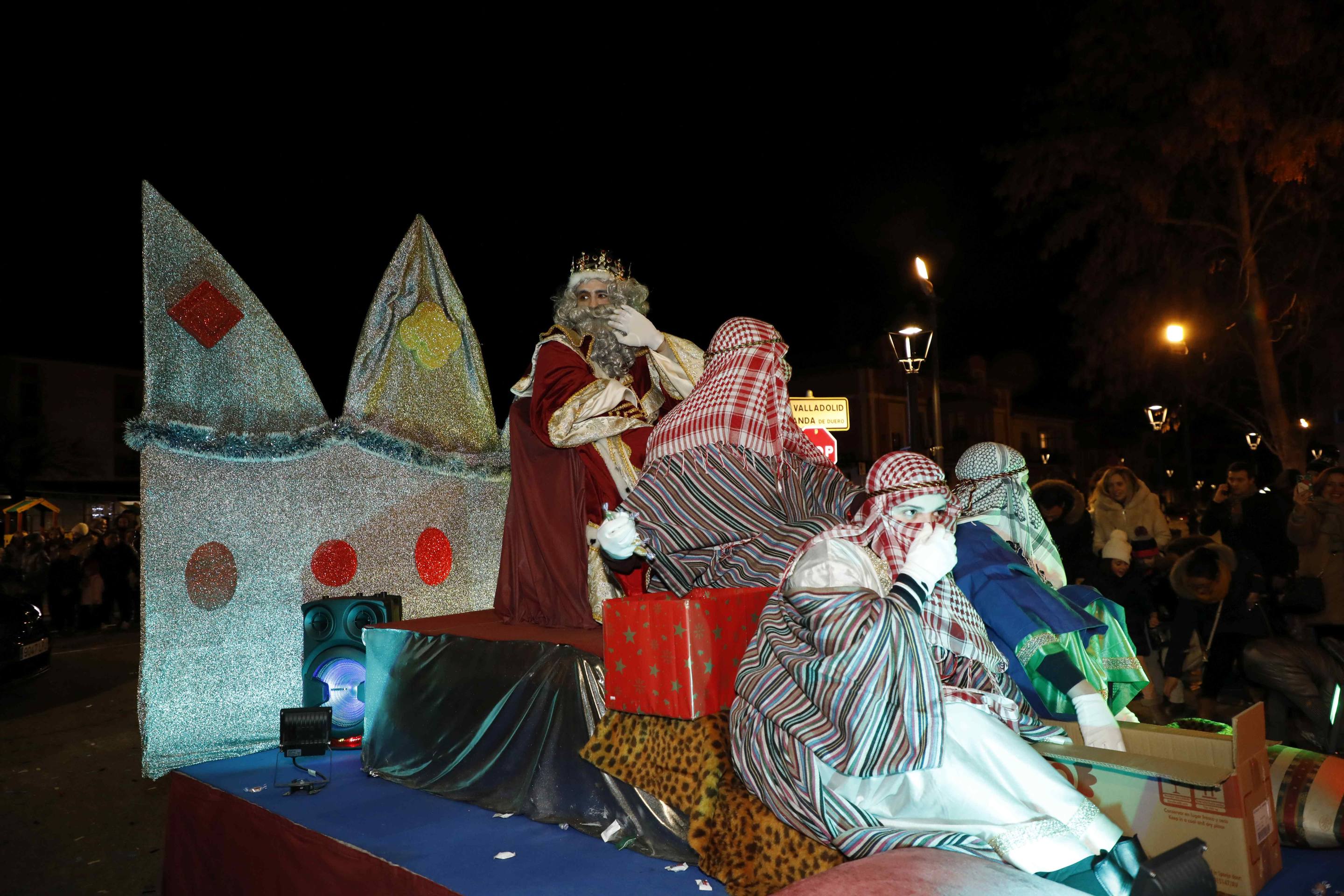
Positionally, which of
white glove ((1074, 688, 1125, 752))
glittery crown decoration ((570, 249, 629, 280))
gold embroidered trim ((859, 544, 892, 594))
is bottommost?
white glove ((1074, 688, 1125, 752))

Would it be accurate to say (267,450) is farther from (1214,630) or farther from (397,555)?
(1214,630)

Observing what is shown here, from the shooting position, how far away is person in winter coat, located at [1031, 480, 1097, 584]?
5.38 metres

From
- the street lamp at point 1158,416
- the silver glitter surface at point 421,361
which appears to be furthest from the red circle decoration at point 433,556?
the street lamp at point 1158,416

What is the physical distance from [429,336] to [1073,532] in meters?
4.57

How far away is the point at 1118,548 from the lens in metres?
5.64

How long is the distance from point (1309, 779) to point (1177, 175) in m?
13.2

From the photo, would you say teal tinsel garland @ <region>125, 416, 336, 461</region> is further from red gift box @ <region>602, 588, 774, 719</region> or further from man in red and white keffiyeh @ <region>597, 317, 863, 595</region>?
red gift box @ <region>602, 588, 774, 719</region>

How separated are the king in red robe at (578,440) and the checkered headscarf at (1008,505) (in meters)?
1.51

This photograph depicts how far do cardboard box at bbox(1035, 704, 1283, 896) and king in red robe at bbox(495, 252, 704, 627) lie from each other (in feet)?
7.37

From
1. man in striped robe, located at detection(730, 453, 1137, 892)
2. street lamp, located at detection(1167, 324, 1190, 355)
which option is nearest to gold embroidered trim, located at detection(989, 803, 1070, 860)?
man in striped robe, located at detection(730, 453, 1137, 892)

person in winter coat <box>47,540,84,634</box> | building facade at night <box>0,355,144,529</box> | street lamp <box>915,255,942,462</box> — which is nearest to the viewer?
street lamp <box>915,255,942,462</box>

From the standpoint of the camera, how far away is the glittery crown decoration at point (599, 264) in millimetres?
4781

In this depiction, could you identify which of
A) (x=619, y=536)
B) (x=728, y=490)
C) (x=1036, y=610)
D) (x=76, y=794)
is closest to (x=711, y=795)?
(x=619, y=536)

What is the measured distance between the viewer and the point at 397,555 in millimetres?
5801
